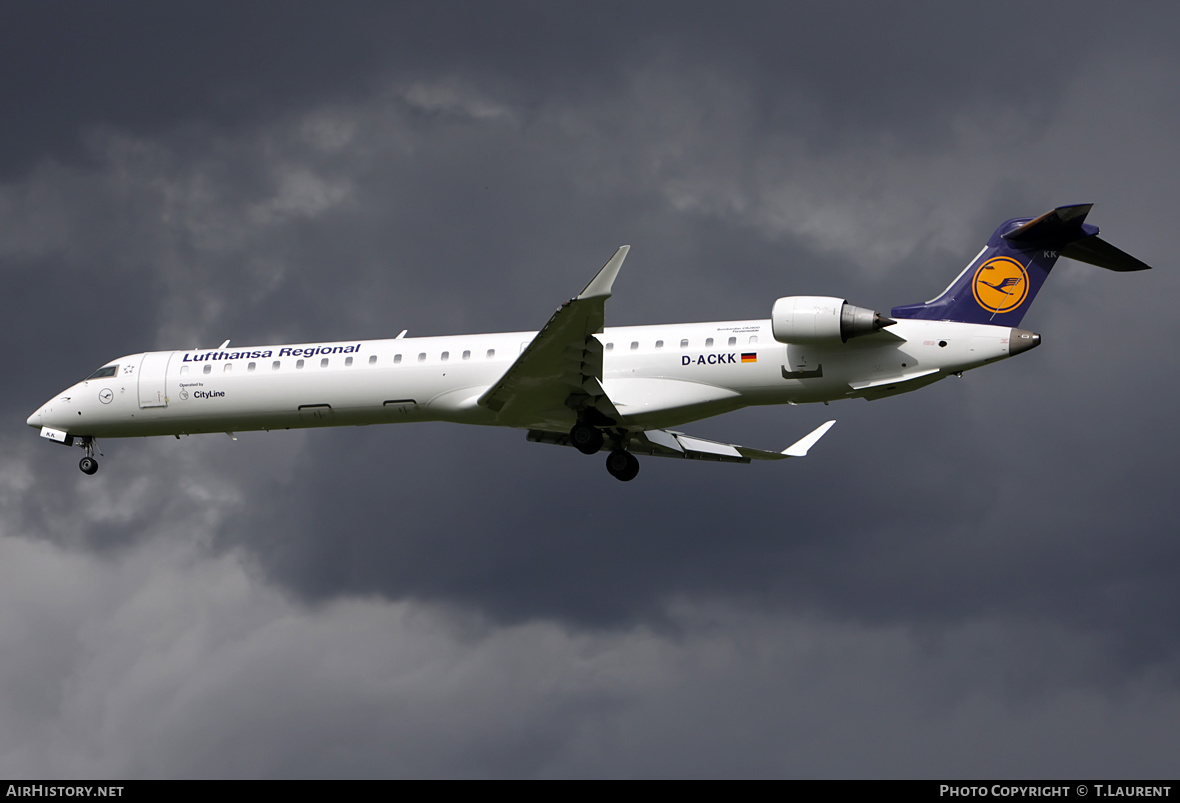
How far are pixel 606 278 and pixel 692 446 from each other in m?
9.06

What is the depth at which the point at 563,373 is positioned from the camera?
28062 mm

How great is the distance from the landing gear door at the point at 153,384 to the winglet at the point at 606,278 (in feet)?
37.5

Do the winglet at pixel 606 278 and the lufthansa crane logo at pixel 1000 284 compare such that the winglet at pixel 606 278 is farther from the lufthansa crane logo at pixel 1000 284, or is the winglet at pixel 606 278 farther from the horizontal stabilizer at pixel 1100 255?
the horizontal stabilizer at pixel 1100 255

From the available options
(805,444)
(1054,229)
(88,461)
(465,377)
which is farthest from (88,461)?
(1054,229)

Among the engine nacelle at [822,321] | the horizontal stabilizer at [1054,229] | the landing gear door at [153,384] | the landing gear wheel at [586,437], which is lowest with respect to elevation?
the landing gear wheel at [586,437]

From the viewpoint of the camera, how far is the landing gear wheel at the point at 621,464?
104ft

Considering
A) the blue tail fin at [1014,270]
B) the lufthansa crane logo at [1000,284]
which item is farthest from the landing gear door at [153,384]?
the lufthansa crane logo at [1000,284]

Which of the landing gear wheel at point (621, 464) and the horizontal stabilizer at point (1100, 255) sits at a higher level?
the horizontal stabilizer at point (1100, 255)

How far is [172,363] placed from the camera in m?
32.0

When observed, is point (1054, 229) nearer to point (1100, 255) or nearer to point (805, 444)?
point (1100, 255)

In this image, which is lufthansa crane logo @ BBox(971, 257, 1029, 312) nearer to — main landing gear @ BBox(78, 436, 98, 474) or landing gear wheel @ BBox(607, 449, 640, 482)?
landing gear wheel @ BBox(607, 449, 640, 482)

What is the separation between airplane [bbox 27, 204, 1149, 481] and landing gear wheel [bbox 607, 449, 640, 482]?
0.03 metres
